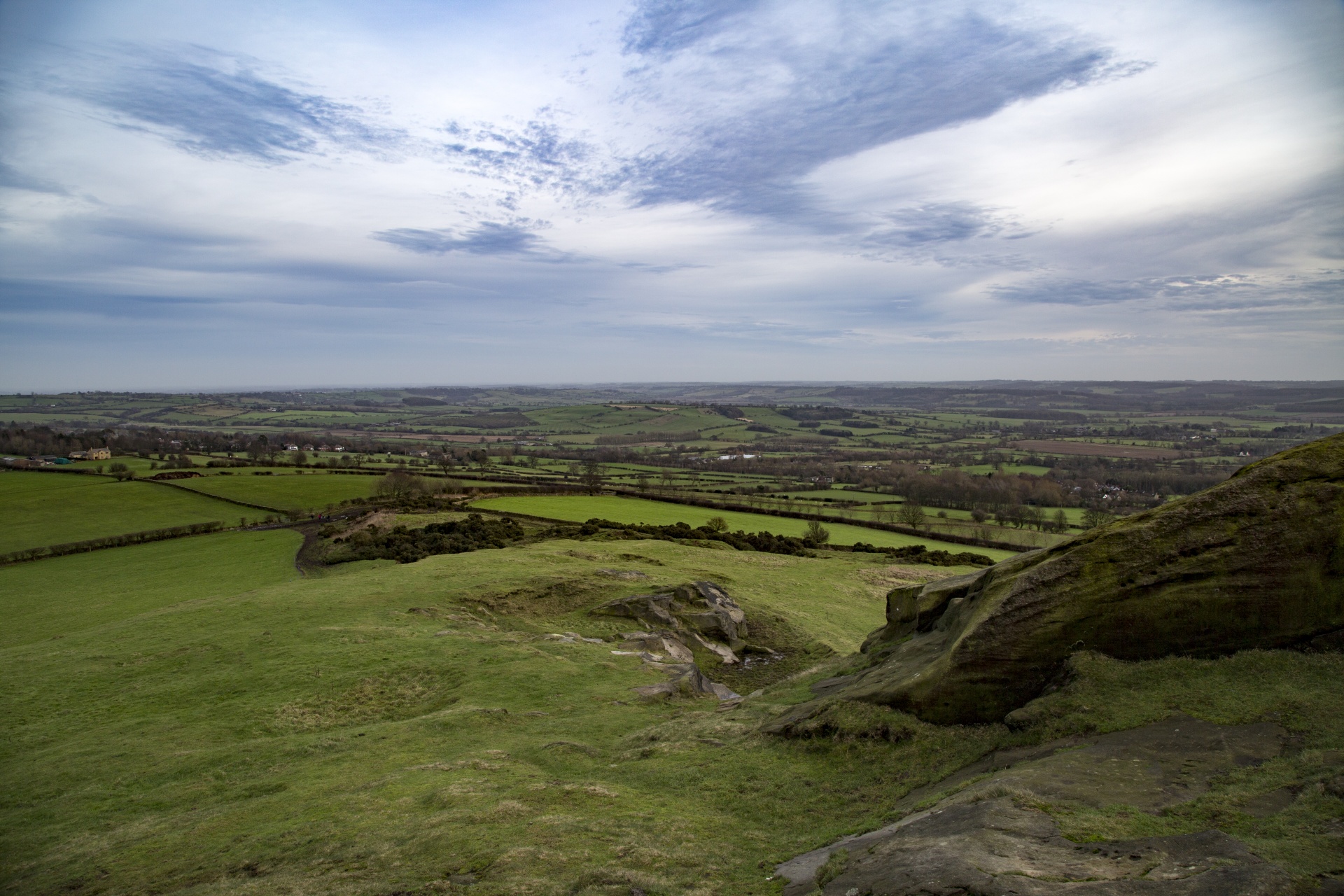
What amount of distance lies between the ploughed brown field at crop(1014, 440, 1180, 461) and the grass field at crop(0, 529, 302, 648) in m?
148

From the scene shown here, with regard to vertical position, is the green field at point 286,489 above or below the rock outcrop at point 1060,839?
below

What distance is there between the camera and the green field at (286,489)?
240ft

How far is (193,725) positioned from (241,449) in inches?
5219

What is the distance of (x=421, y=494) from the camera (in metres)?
77.4

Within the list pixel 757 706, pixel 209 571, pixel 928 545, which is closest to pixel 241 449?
pixel 209 571

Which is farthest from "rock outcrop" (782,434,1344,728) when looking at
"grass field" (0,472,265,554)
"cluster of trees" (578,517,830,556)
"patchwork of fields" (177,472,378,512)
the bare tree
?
"patchwork of fields" (177,472,378,512)

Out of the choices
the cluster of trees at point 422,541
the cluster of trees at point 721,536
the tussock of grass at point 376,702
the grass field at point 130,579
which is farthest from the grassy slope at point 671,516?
the tussock of grass at point 376,702

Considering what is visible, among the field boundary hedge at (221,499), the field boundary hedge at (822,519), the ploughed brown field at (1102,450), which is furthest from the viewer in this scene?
the ploughed brown field at (1102,450)

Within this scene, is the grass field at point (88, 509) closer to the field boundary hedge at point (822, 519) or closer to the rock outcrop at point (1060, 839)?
the field boundary hedge at point (822, 519)

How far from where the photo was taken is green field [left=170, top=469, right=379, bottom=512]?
73188 mm

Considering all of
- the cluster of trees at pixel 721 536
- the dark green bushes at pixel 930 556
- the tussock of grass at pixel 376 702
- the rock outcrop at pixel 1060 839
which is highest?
the rock outcrop at pixel 1060 839

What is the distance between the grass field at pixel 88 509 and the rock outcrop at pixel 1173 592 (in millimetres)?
70936

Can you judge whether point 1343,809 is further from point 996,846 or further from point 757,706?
point 757,706

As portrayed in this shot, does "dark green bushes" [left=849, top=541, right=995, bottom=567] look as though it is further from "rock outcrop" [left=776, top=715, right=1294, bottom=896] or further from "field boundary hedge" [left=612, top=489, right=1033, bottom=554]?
"rock outcrop" [left=776, top=715, right=1294, bottom=896]
